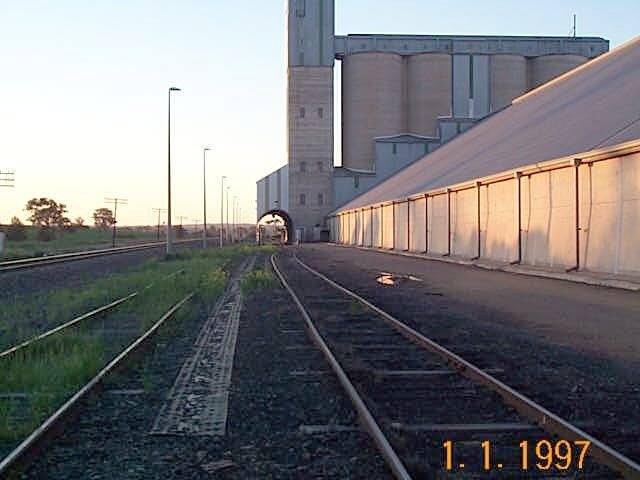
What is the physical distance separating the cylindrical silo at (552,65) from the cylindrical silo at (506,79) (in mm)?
1816

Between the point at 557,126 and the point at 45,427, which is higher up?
the point at 557,126

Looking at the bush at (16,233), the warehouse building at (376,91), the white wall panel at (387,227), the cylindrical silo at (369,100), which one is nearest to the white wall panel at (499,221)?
the white wall panel at (387,227)

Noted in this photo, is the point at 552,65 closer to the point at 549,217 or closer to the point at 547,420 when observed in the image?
the point at 549,217

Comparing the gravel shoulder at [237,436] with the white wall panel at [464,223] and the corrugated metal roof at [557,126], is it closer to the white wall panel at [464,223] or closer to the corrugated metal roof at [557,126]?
the corrugated metal roof at [557,126]

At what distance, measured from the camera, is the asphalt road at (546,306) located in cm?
1217

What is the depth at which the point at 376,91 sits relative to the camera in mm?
83812

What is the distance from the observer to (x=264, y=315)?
1675 centimetres

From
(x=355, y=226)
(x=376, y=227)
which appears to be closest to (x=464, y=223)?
(x=376, y=227)

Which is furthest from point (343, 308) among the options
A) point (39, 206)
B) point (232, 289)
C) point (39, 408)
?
point (39, 206)

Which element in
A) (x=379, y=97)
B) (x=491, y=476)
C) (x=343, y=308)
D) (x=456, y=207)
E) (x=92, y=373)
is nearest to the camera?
(x=491, y=476)

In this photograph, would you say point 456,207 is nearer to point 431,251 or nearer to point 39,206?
point 431,251

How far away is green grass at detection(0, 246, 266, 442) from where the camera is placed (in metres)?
8.00

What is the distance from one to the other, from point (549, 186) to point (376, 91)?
5941cm

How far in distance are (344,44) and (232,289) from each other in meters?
65.8
